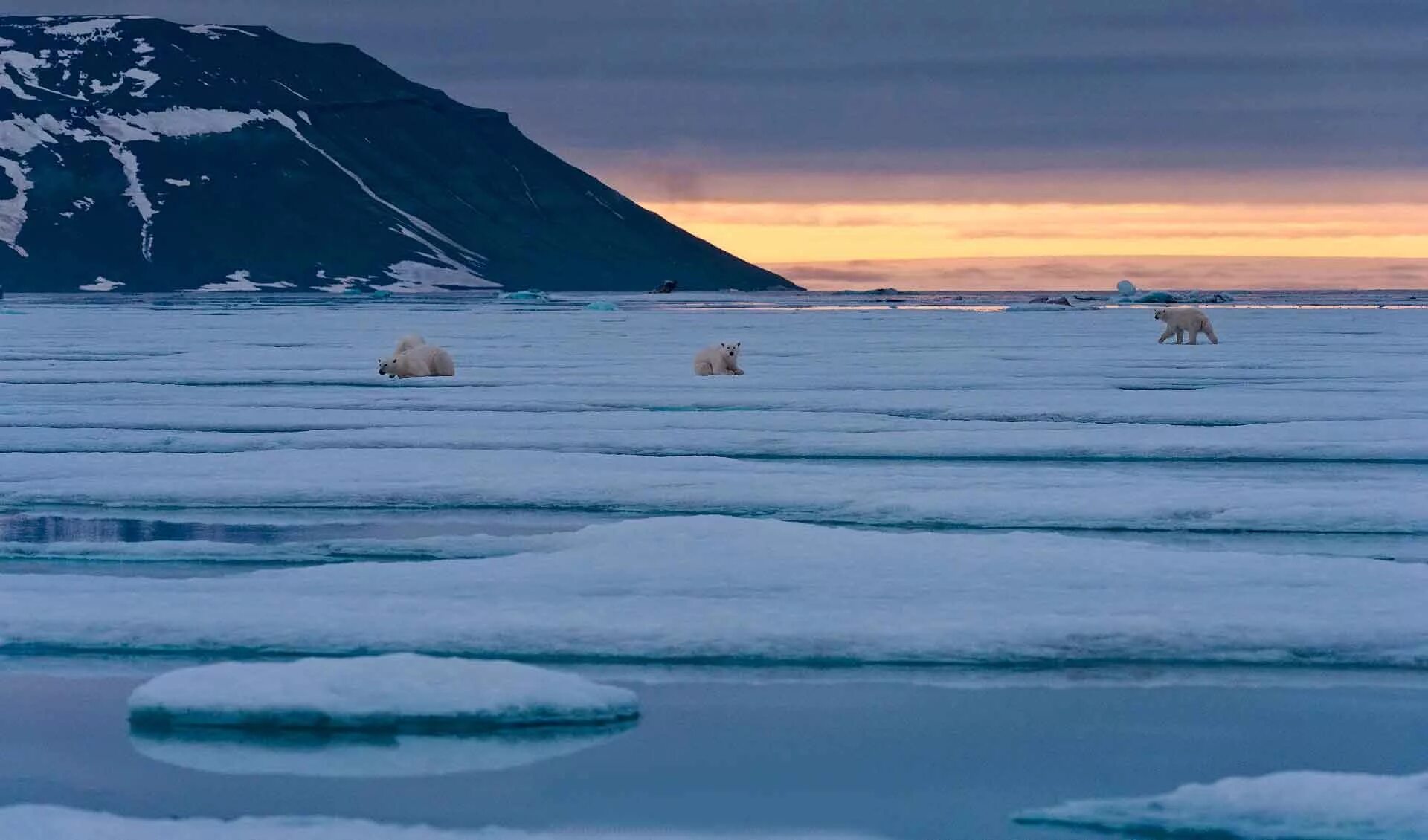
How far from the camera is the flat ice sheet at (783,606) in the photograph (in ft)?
20.5

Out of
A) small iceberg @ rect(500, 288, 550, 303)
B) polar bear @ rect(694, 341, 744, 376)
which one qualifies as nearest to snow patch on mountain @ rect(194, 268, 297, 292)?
small iceberg @ rect(500, 288, 550, 303)

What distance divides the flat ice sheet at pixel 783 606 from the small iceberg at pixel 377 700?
2.17ft

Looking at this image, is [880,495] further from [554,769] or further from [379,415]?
[379,415]

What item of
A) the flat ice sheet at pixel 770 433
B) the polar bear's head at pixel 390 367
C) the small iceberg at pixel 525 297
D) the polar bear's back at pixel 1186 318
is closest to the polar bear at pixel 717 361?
the flat ice sheet at pixel 770 433

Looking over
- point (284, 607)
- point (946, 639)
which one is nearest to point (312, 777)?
point (284, 607)

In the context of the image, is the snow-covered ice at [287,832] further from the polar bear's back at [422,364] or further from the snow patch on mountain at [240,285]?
the snow patch on mountain at [240,285]

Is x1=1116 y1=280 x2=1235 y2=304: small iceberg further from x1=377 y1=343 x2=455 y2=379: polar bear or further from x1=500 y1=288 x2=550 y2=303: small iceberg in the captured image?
x1=377 y1=343 x2=455 y2=379: polar bear

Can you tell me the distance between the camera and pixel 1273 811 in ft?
14.8

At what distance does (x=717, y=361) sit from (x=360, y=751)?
15.7 metres

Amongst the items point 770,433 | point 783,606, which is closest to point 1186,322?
point 770,433

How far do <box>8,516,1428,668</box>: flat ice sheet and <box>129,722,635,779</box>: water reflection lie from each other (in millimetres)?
922

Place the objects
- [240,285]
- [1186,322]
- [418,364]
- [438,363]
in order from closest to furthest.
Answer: [418,364] < [438,363] < [1186,322] < [240,285]

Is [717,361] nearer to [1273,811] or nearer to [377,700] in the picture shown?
[377,700]

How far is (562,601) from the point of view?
688cm
